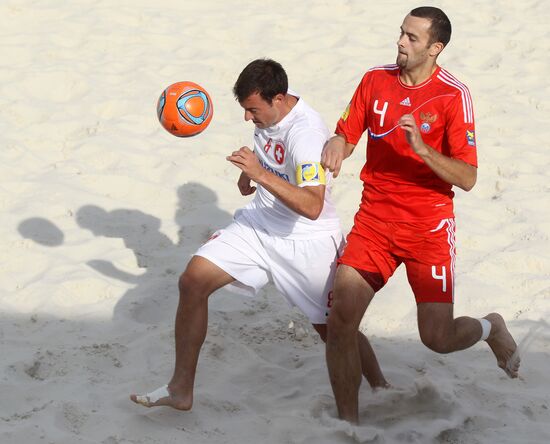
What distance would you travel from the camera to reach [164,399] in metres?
4.33

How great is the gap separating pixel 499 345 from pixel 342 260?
93 cm

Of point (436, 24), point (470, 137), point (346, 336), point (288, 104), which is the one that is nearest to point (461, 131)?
point (470, 137)

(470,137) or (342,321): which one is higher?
(470,137)

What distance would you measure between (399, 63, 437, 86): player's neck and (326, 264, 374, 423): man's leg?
3.01 feet

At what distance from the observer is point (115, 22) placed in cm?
908

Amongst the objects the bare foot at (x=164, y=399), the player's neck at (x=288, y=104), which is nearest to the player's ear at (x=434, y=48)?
the player's neck at (x=288, y=104)

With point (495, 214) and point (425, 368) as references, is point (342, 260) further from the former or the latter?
point (495, 214)

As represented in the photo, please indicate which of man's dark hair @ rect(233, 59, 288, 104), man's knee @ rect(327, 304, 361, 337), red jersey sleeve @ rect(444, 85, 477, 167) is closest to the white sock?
man's knee @ rect(327, 304, 361, 337)

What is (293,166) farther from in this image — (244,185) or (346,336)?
(346,336)

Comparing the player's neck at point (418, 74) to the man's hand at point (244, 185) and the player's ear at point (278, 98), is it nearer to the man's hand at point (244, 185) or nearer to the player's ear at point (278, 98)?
the player's ear at point (278, 98)

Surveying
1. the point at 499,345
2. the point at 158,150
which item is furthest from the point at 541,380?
the point at 158,150

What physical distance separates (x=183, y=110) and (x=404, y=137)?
3.76 ft

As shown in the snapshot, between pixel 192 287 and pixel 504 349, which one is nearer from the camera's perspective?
pixel 192 287

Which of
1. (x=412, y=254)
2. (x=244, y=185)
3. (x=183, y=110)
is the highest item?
(x=183, y=110)
